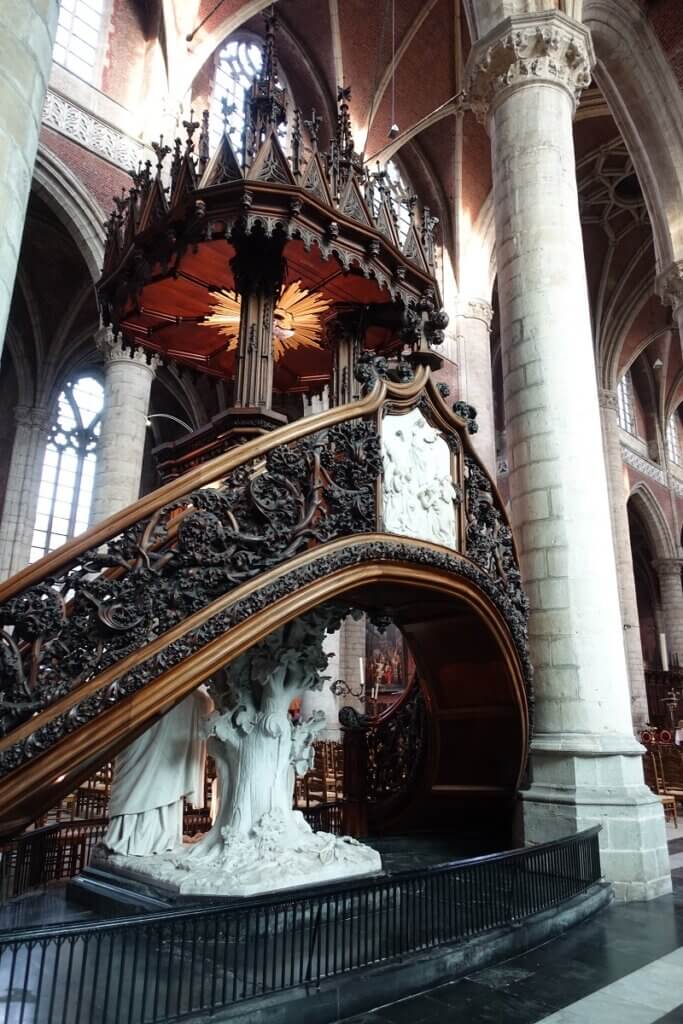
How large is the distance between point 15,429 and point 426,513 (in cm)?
1787

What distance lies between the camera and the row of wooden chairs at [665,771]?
410 inches

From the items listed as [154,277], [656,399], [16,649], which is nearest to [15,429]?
[154,277]

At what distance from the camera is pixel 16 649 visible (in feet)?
7.98

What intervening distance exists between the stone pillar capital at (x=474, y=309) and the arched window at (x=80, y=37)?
908 cm

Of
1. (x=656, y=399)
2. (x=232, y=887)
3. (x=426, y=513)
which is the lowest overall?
(x=232, y=887)

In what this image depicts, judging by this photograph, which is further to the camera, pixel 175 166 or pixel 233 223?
pixel 175 166

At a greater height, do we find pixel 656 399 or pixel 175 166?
pixel 656 399

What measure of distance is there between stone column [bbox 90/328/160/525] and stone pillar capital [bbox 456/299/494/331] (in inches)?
338

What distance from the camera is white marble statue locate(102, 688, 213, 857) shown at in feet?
14.4

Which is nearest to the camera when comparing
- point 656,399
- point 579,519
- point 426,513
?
point 426,513

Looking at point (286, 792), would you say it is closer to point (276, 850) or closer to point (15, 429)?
point (276, 850)

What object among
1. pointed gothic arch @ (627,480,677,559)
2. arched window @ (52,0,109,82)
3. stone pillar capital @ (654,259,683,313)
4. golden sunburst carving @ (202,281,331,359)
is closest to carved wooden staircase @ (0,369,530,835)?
golden sunburst carving @ (202,281,331,359)

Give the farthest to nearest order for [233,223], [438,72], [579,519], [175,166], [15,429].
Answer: [15,429], [438,72], [579,519], [175,166], [233,223]

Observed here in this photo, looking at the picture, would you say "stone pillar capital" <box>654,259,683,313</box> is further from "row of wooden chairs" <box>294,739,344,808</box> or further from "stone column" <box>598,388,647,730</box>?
"row of wooden chairs" <box>294,739,344,808</box>
